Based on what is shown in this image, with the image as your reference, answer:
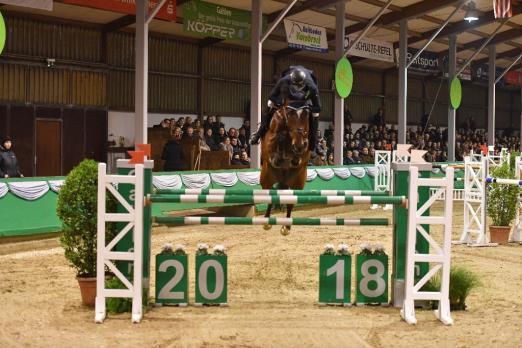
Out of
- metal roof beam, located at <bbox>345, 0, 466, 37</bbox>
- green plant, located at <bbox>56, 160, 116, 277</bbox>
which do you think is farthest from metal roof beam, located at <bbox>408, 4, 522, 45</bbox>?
green plant, located at <bbox>56, 160, 116, 277</bbox>

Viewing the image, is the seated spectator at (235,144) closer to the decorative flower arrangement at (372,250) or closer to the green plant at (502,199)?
Result: the green plant at (502,199)

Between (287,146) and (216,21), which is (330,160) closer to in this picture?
(216,21)

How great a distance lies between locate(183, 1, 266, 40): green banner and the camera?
1589cm

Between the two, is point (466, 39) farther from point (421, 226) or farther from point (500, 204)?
point (421, 226)

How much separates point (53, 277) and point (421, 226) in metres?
4.28

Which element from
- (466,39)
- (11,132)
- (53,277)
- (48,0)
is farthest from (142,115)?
(466,39)

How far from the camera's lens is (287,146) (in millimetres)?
6906

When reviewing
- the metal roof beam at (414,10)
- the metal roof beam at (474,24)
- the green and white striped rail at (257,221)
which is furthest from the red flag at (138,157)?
the metal roof beam at (474,24)

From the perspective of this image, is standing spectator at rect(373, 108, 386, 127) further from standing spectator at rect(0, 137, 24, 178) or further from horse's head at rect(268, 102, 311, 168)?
horse's head at rect(268, 102, 311, 168)

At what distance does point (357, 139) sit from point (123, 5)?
999 centimetres

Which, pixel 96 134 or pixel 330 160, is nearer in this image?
pixel 96 134

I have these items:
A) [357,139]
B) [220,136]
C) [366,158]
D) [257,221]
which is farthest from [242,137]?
[257,221]

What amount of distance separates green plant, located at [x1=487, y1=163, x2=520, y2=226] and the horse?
17.5 ft

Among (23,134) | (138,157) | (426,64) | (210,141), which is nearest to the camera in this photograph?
(138,157)
